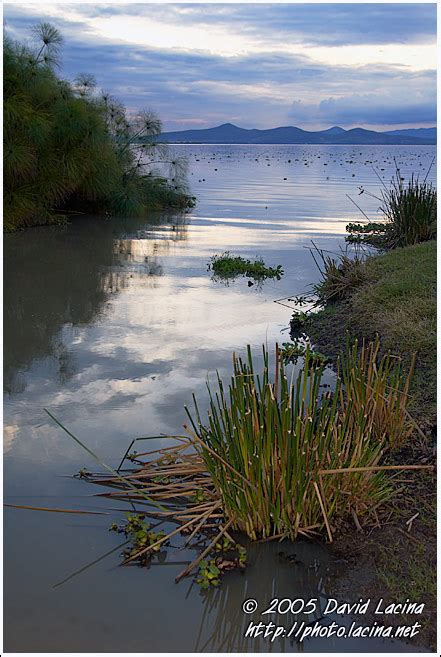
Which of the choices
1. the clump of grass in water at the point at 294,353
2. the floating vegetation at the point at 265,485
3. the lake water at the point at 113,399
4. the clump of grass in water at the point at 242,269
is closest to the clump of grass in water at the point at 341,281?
the lake water at the point at 113,399

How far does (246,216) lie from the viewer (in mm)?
14086

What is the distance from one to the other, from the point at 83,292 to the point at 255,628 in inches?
212

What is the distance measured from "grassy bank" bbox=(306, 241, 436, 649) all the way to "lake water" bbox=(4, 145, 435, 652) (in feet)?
0.46

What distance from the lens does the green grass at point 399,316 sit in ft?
14.3

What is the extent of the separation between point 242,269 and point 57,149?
502 centimetres

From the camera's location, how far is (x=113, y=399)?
173 inches

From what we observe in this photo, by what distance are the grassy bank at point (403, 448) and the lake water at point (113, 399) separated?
14 cm

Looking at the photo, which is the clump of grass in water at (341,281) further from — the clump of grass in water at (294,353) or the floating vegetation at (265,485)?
the floating vegetation at (265,485)

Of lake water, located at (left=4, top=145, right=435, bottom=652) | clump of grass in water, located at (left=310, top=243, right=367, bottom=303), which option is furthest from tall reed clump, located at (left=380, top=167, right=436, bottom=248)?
clump of grass in water, located at (left=310, top=243, right=367, bottom=303)

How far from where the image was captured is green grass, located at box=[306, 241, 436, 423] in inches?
→ 171

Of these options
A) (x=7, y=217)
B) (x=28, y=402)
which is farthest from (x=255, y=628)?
(x=7, y=217)

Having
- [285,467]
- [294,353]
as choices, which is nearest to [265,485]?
[285,467]

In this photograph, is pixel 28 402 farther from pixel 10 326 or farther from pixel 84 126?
pixel 84 126

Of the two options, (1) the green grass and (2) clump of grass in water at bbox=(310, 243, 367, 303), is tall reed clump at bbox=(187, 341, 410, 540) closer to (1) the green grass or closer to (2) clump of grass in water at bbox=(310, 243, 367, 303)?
(1) the green grass
